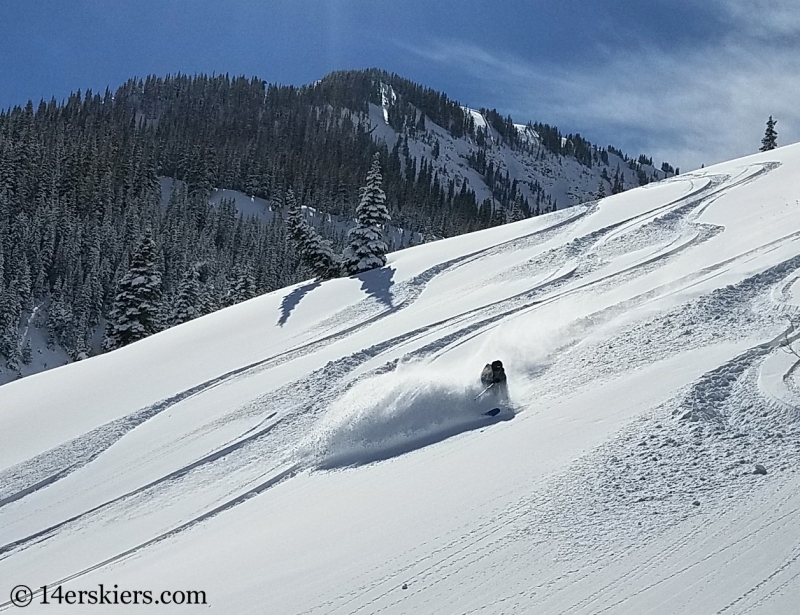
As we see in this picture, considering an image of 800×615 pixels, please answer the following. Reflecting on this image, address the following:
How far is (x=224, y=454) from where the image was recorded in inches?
466

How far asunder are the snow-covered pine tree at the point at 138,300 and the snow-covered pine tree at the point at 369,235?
12.2 meters

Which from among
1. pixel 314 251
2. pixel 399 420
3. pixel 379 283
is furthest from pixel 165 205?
pixel 399 420

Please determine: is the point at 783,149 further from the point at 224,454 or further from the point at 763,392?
the point at 224,454

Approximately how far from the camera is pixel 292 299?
2170 cm

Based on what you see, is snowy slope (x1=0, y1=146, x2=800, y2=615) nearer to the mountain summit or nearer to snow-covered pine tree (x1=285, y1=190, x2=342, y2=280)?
snow-covered pine tree (x1=285, y1=190, x2=342, y2=280)

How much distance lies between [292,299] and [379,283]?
3233mm

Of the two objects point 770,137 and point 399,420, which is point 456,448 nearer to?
point 399,420

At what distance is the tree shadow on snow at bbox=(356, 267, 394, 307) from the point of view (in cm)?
2037

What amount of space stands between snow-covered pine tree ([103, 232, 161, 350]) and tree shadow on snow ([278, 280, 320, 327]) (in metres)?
11.8

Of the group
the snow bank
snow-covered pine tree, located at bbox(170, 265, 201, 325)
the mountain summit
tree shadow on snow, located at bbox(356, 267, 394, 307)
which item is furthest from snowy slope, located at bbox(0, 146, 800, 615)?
snow-covered pine tree, located at bbox(170, 265, 201, 325)

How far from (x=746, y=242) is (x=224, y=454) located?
1556 cm

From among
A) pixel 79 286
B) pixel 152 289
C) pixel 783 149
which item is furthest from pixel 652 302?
pixel 79 286

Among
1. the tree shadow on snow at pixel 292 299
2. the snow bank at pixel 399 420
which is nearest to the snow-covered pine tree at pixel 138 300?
the tree shadow on snow at pixel 292 299

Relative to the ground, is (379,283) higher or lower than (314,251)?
lower
